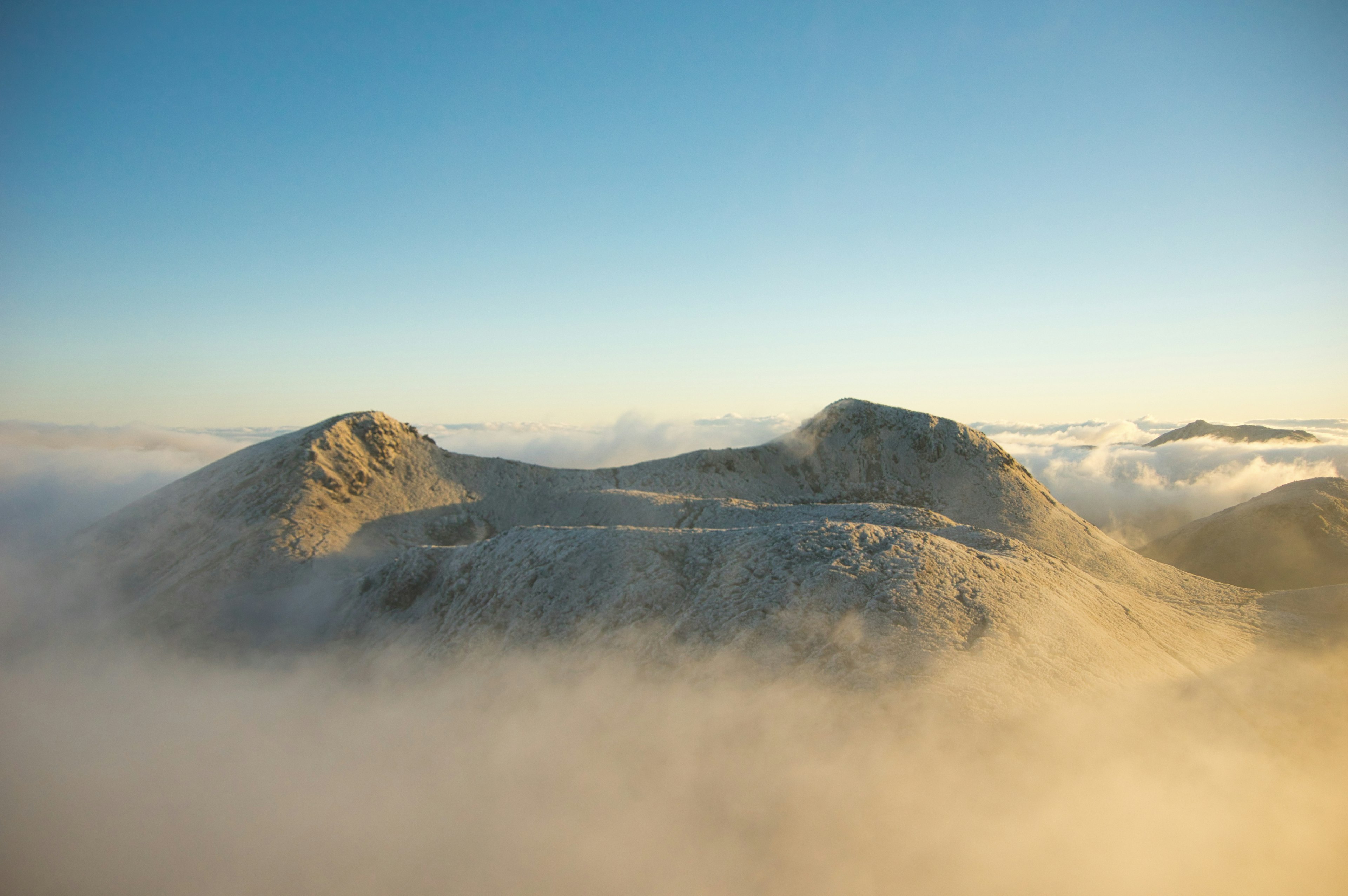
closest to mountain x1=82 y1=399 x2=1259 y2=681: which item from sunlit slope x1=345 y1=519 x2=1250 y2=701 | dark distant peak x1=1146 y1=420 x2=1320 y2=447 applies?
sunlit slope x1=345 y1=519 x2=1250 y2=701

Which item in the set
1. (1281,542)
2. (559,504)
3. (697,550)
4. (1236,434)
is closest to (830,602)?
(697,550)

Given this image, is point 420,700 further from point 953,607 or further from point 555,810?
point 953,607

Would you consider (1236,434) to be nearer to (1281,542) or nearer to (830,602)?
(1281,542)

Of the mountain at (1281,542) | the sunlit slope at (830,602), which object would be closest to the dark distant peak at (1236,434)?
the mountain at (1281,542)

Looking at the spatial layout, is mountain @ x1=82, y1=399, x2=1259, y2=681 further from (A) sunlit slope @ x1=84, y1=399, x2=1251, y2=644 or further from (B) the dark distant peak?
(B) the dark distant peak

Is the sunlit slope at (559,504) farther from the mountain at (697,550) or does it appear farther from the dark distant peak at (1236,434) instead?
the dark distant peak at (1236,434)

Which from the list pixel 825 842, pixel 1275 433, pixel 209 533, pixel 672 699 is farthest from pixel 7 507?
pixel 1275 433
